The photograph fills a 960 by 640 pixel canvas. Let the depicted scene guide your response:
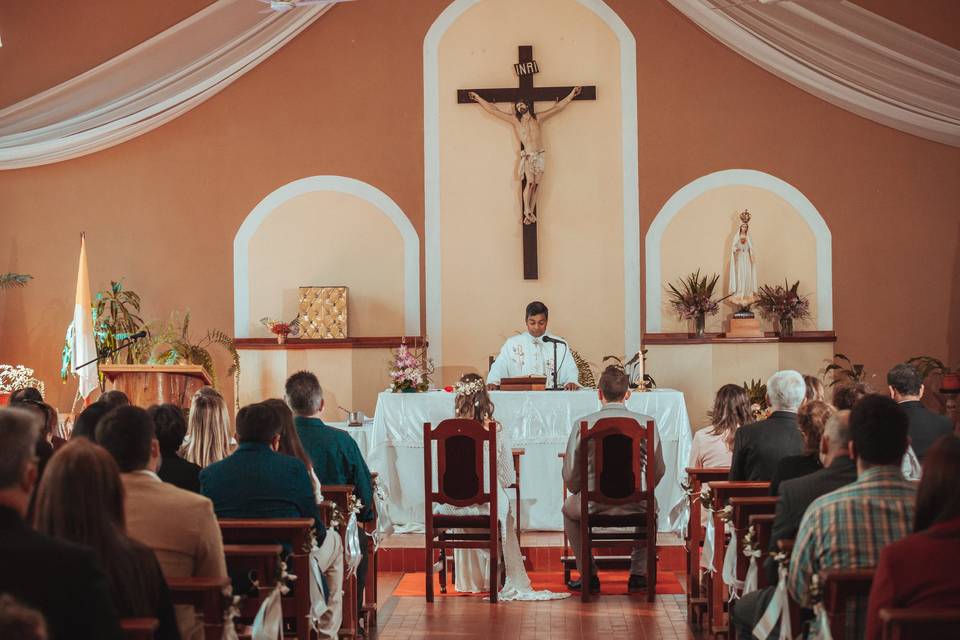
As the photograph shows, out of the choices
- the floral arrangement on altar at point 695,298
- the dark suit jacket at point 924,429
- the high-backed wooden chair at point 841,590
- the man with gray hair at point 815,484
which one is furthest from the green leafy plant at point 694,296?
the high-backed wooden chair at point 841,590

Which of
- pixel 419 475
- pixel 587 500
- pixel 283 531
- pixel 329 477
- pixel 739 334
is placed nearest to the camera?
pixel 283 531

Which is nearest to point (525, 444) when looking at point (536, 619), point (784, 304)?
point (536, 619)

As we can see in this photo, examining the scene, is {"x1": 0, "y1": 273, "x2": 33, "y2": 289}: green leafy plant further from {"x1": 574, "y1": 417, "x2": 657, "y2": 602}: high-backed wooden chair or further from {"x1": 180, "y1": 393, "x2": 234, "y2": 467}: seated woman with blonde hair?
{"x1": 574, "y1": 417, "x2": 657, "y2": 602}: high-backed wooden chair

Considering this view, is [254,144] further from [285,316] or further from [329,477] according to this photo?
[329,477]

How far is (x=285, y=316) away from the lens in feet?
A: 35.5

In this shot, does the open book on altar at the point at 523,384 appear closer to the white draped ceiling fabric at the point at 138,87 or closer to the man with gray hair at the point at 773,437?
the man with gray hair at the point at 773,437

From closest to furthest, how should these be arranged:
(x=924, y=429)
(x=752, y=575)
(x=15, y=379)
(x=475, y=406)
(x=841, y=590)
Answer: (x=841, y=590) → (x=752, y=575) → (x=924, y=429) → (x=475, y=406) → (x=15, y=379)

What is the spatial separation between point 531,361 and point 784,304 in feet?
8.24

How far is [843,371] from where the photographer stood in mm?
10250

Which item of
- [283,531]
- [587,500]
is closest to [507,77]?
[587,500]

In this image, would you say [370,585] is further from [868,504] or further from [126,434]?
[868,504]

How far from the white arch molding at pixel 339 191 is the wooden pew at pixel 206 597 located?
736 cm

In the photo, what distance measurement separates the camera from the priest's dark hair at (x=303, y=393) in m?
5.58

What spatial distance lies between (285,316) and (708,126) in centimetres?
436
